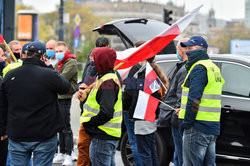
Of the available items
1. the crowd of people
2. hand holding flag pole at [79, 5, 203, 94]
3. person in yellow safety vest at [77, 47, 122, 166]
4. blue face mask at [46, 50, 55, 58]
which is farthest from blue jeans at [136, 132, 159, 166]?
blue face mask at [46, 50, 55, 58]

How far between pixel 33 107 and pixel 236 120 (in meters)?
2.68

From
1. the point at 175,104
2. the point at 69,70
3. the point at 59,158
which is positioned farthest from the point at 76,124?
the point at 175,104

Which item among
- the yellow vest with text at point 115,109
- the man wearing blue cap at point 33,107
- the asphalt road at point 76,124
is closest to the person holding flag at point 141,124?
the yellow vest with text at point 115,109

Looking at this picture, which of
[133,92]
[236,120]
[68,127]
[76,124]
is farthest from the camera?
[76,124]

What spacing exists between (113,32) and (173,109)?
2.82 m

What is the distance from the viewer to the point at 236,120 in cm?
552

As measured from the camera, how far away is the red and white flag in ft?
17.4

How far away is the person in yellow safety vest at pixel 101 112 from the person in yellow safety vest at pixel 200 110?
2.50 feet

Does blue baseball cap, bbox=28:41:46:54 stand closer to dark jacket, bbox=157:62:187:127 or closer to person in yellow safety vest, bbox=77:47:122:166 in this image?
person in yellow safety vest, bbox=77:47:122:166

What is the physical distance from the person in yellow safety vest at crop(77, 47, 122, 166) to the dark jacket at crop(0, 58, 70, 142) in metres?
0.37

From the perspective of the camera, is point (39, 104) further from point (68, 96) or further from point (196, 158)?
point (68, 96)

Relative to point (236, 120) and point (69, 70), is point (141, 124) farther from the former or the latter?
point (69, 70)

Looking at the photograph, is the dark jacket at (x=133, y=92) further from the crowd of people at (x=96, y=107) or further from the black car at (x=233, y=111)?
the black car at (x=233, y=111)

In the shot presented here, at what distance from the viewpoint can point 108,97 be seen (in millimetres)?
4195
